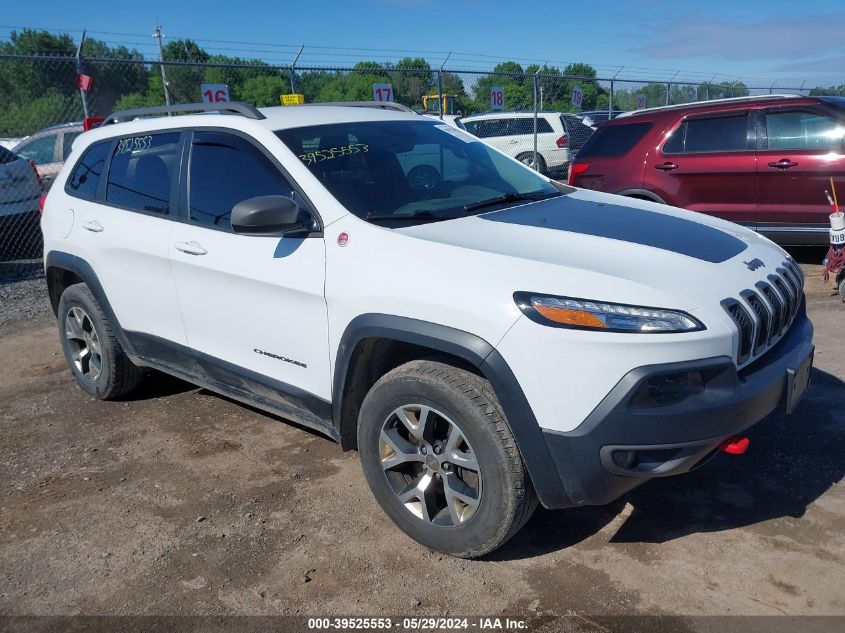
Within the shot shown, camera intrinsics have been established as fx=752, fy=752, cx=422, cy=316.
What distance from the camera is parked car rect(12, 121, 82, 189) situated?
41.0 feet

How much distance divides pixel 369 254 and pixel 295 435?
1679mm

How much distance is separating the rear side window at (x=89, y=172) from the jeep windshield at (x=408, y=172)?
1.69 metres

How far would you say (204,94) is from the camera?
411 inches

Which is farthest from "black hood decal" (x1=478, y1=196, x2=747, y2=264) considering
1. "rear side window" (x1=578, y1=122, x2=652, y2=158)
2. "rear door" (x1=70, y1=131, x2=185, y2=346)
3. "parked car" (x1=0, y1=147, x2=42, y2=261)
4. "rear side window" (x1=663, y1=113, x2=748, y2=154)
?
"parked car" (x1=0, y1=147, x2=42, y2=261)

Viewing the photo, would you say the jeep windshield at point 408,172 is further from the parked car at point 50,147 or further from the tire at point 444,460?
the parked car at point 50,147

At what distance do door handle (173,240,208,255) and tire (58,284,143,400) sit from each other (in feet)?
3.59

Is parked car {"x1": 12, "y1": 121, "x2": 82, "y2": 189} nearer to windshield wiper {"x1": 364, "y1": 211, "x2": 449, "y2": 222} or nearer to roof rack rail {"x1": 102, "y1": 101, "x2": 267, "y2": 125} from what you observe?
roof rack rail {"x1": 102, "y1": 101, "x2": 267, "y2": 125}

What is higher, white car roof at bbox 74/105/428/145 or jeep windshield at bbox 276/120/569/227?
white car roof at bbox 74/105/428/145

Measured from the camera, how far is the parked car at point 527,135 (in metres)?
17.0

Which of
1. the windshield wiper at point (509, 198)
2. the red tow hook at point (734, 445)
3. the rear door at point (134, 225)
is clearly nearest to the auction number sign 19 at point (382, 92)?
the rear door at point (134, 225)

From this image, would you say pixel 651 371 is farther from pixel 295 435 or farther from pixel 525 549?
pixel 295 435

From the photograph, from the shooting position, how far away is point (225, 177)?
3812 millimetres

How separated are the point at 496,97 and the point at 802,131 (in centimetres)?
939

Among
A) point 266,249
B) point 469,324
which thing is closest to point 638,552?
point 469,324
